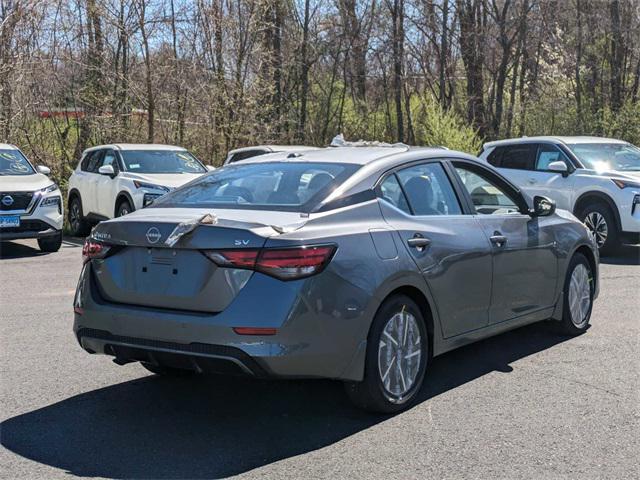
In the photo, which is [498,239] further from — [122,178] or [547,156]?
[122,178]

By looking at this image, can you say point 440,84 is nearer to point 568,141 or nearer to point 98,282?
point 568,141

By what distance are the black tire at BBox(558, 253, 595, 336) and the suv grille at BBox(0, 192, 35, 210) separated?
8.78 meters

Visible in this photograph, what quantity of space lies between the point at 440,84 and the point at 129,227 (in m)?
25.3

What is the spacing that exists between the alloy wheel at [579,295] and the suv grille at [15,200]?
8.80 m

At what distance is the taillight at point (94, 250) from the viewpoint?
16.4ft

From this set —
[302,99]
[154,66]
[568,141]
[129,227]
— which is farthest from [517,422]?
[302,99]

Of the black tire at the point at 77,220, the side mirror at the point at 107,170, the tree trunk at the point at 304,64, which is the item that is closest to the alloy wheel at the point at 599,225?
the side mirror at the point at 107,170

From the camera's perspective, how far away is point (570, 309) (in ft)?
22.8

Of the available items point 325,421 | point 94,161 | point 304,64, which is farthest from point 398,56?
point 325,421

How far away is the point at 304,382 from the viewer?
571 cm

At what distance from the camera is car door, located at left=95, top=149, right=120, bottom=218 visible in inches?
583

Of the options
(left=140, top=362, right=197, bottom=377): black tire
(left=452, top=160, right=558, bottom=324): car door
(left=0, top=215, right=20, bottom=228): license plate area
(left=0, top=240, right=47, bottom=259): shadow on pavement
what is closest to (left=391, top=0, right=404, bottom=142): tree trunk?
(left=0, top=240, right=47, bottom=259): shadow on pavement

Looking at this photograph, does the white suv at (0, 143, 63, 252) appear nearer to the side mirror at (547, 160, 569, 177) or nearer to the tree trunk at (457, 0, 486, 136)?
the side mirror at (547, 160, 569, 177)

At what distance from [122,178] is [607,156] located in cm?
825
